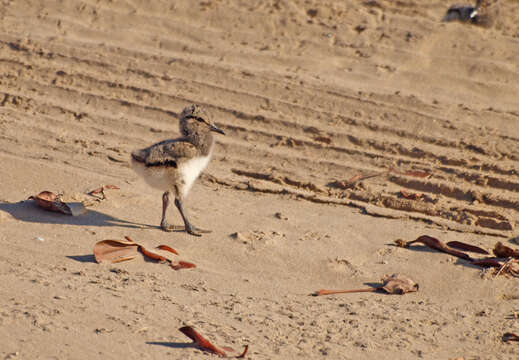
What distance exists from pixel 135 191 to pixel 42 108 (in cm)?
255

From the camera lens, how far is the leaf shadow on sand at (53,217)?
6.25m

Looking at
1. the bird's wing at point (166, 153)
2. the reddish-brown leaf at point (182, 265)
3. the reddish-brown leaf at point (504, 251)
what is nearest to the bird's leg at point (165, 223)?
the bird's wing at point (166, 153)

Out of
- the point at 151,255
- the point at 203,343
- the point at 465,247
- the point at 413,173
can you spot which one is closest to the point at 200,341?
the point at 203,343

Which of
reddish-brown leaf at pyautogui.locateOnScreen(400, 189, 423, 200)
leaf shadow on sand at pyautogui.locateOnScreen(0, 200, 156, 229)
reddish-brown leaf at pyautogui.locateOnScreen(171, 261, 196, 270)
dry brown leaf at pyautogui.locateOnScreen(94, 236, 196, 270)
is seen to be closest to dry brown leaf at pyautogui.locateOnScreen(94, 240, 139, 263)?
dry brown leaf at pyautogui.locateOnScreen(94, 236, 196, 270)

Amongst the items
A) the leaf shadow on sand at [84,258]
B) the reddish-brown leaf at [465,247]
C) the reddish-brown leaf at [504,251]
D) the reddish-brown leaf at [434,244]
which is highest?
the reddish-brown leaf at [504,251]

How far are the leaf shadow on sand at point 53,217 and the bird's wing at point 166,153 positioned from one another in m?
0.58

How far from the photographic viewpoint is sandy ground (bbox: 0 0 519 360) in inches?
181

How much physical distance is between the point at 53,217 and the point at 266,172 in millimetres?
2567

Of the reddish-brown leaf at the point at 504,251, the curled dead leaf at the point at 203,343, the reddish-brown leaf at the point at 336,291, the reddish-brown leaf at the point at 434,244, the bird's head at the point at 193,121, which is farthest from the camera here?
the bird's head at the point at 193,121

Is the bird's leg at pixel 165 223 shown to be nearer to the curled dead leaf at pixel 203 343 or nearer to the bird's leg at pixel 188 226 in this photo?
the bird's leg at pixel 188 226

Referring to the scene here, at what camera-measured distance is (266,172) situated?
316 inches

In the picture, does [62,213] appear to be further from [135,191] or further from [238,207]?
[238,207]

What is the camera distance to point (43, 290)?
4.71 metres

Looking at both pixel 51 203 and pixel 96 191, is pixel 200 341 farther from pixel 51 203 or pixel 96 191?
pixel 96 191
